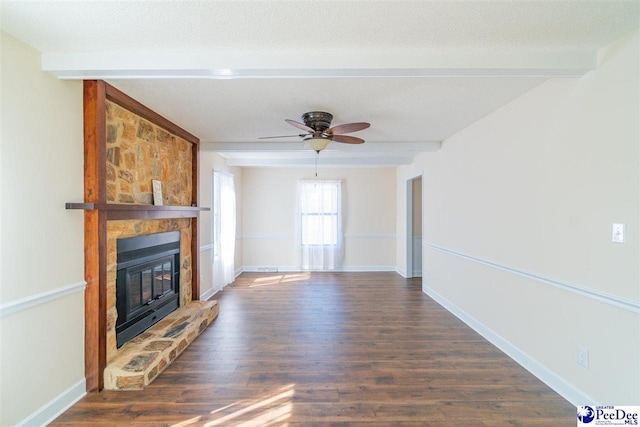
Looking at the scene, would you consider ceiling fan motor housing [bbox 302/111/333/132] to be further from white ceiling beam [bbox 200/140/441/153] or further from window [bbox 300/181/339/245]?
window [bbox 300/181/339/245]

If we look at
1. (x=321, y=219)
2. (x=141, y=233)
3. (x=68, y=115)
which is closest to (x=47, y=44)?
(x=68, y=115)

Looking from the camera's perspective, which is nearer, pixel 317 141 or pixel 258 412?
pixel 258 412

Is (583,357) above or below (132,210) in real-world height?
below

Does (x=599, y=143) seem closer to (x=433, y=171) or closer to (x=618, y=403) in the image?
(x=618, y=403)

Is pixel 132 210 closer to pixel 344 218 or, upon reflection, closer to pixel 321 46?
pixel 321 46

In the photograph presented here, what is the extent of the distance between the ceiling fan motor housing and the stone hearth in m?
2.51

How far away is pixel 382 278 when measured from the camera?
627 cm

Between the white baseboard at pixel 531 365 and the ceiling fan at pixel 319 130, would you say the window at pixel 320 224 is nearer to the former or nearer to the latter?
the white baseboard at pixel 531 365

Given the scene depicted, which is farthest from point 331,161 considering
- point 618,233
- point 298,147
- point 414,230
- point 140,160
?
point 618,233

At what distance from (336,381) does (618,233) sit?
7.25ft

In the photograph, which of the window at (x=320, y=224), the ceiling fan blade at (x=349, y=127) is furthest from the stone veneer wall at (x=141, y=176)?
the window at (x=320, y=224)

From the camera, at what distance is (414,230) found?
6.42 metres

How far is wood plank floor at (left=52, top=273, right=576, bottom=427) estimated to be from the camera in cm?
202

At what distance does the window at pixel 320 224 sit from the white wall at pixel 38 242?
191 inches
